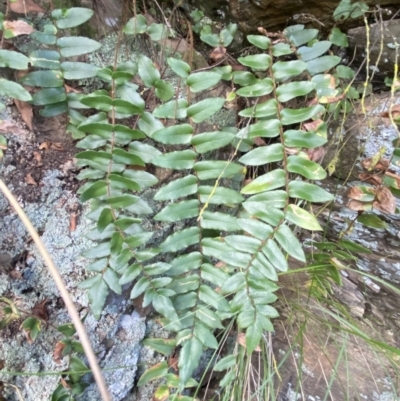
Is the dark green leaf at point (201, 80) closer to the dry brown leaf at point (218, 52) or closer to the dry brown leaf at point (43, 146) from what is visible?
the dry brown leaf at point (218, 52)

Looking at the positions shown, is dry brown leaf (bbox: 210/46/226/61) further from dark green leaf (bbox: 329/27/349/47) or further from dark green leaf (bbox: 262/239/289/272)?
dark green leaf (bbox: 262/239/289/272)

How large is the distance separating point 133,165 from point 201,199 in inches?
9.2

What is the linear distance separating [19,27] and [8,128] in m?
0.29

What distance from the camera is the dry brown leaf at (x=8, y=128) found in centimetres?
118

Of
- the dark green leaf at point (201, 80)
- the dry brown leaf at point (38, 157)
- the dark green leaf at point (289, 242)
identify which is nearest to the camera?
the dark green leaf at point (289, 242)

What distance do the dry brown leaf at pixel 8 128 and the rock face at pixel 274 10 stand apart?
0.80m

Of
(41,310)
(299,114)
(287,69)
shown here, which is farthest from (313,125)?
(41,310)

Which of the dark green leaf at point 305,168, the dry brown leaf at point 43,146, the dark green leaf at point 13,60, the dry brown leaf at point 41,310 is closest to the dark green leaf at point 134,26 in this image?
the dark green leaf at point 13,60

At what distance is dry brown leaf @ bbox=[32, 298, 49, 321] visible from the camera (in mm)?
1244

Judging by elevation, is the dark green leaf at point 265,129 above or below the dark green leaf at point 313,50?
below

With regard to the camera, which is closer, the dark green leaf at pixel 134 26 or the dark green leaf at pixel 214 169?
the dark green leaf at pixel 214 169

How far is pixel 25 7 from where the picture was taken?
4.01 ft

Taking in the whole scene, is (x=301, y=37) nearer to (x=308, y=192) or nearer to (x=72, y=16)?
(x=308, y=192)

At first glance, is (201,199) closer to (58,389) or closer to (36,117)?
(36,117)
